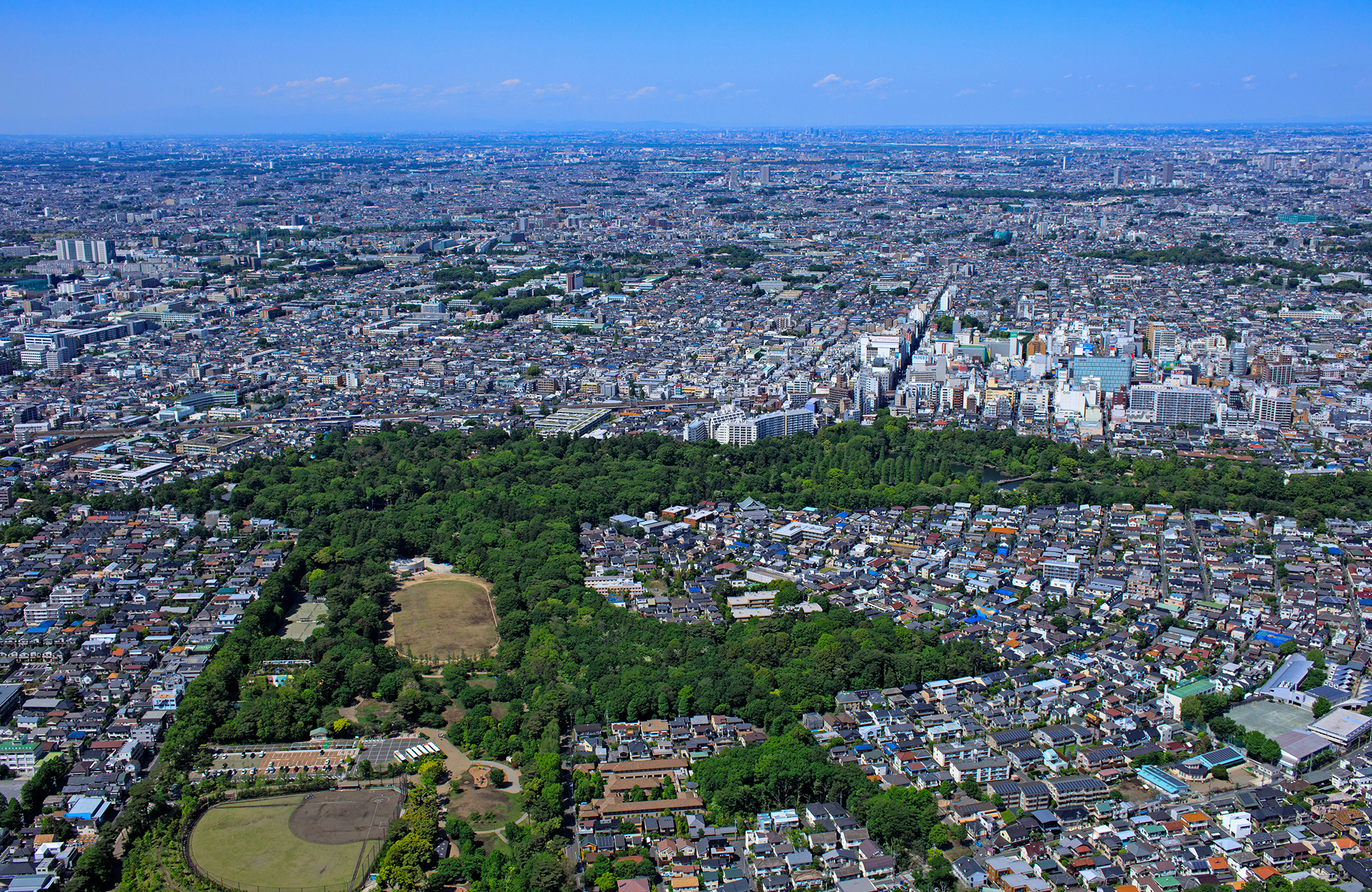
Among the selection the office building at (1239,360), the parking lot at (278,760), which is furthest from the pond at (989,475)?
the parking lot at (278,760)

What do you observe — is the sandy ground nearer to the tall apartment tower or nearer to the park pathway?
the park pathway

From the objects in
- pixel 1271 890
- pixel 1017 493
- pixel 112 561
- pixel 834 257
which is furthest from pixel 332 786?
pixel 834 257

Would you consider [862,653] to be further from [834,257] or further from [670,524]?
[834,257]

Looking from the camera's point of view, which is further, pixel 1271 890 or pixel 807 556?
pixel 807 556

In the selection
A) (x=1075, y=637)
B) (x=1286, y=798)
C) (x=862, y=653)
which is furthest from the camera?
(x=1075, y=637)

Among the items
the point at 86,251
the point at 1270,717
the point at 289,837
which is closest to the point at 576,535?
the point at 289,837

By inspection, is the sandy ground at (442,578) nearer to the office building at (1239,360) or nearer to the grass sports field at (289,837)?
the grass sports field at (289,837)

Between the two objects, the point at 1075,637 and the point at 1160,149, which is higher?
the point at 1160,149
